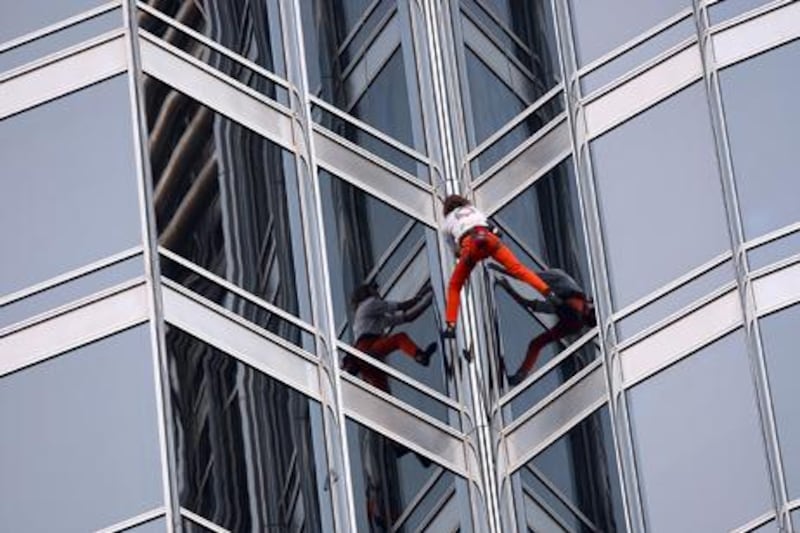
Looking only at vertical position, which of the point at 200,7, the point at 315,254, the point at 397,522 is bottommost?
the point at 397,522

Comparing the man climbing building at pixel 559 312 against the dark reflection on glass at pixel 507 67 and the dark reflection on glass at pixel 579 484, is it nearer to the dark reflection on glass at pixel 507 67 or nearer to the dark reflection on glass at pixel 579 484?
the dark reflection on glass at pixel 579 484

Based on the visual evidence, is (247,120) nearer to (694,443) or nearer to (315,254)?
(315,254)

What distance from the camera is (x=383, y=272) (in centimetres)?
3534

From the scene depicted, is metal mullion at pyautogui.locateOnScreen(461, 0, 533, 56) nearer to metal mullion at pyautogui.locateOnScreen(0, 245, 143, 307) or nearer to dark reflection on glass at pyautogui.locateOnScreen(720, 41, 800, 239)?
dark reflection on glass at pyautogui.locateOnScreen(720, 41, 800, 239)

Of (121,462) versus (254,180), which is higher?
(254,180)

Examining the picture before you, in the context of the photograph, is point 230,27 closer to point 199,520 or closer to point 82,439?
point 82,439

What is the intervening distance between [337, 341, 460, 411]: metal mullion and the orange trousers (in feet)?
1.94

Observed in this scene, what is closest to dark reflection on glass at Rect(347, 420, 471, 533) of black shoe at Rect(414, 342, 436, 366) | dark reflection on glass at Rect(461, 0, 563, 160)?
black shoe at Rect(414, 342, 436, 366)

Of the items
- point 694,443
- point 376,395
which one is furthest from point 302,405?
point 694,443

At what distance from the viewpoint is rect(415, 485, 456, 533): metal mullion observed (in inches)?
1353

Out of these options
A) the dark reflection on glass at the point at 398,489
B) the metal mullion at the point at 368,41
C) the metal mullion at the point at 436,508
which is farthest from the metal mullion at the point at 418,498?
the metal mullion at the point at 368,41

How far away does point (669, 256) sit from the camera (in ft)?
114

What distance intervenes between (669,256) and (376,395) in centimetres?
270

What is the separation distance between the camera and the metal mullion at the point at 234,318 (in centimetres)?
3403
